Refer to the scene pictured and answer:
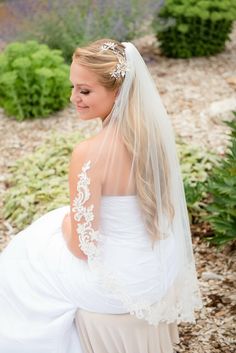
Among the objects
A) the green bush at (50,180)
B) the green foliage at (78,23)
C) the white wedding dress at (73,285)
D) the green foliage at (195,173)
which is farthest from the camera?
the green foliage at (78,23)

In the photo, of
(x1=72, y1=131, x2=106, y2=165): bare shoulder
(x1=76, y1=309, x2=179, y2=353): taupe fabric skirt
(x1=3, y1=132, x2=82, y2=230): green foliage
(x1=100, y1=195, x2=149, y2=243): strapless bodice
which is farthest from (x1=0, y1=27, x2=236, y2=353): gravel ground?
(x1=72, y1=131, x2=106, y2=165): bare shoulder

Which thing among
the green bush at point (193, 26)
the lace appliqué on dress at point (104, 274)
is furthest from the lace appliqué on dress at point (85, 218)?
the green bush at point (193, 26)

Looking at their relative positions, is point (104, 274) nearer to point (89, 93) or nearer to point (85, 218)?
point (85, 218)

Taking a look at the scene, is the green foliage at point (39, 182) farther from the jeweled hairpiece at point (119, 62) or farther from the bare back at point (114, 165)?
the jeweled hairpiece at point (119, 62)

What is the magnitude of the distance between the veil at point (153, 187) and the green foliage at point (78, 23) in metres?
4.43

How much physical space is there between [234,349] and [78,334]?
1.05 m

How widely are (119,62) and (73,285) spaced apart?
37.8 inches

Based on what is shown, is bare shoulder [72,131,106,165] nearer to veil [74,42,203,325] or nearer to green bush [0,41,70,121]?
veil [74,42,203,325]

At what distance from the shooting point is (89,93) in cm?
273

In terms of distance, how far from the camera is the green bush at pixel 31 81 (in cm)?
620

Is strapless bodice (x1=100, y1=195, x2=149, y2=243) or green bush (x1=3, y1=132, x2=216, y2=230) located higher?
strapless bodice (x1=100, y1=195, x2=149, y2=243)

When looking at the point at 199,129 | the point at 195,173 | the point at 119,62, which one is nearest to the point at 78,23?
the point at 199,129

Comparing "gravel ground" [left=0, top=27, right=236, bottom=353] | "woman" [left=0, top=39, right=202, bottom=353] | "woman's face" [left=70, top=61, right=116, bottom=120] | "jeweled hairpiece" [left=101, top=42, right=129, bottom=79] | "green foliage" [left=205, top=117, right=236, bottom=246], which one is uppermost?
"jeweled hairpiece" [left=101, top=42, right=129, bottom=79]

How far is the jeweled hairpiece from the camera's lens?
2708 millimetres
